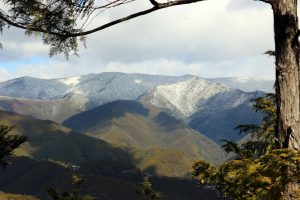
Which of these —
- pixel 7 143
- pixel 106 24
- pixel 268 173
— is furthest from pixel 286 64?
pixel 7 143

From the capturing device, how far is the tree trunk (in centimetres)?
841

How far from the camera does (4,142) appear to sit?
988 inches

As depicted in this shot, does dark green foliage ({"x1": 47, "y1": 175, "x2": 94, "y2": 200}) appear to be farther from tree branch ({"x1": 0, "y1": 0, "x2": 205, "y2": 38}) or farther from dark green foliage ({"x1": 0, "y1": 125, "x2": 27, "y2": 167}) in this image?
tree branch ({"x1": 0, "y1": 0, "x2": 205, "y2": 38})

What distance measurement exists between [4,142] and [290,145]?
19.8 meters

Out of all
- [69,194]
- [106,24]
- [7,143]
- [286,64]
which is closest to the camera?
[286,64]

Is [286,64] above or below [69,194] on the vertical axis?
above

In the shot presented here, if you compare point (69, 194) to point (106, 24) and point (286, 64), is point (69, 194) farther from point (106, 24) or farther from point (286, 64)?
point (286, 64)

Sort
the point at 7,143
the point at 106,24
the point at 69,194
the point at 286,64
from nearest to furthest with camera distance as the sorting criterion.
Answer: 1. the point at 286,64
2. the point at 106,24
3. the point at 7,143
4. the point at 69,194

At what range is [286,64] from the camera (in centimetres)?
846

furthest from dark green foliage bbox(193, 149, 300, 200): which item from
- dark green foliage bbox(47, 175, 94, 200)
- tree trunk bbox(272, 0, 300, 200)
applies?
dark green foliage bbox(47, 175, 94, 200)

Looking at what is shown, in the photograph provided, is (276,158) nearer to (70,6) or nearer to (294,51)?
(294,51)

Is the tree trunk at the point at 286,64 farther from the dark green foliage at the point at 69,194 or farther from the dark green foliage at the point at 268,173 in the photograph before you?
the dark green foliage at the point at 69,194

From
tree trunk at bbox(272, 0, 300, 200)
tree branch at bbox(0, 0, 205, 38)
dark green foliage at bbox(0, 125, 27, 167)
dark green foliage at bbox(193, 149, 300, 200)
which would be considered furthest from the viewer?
dark green foliage at bbox(0, 125, 27, 167)

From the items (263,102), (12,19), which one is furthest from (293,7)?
(263,102)
